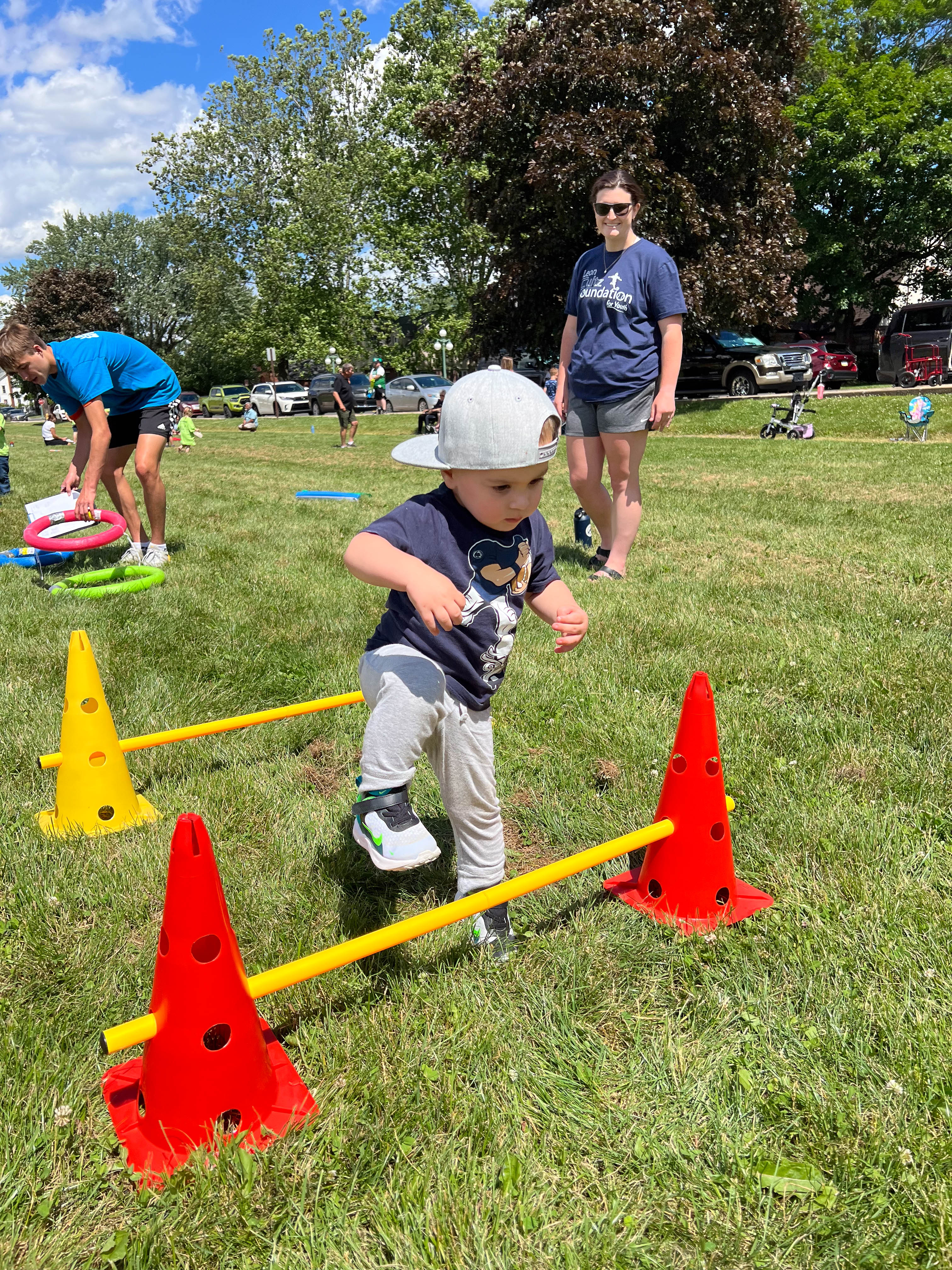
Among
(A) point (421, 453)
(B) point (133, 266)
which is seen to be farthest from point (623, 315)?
(B) point (133, 266)

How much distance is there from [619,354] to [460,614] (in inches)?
165

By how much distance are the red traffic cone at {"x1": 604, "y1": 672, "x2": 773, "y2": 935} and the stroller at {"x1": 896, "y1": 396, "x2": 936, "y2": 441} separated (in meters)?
15.8

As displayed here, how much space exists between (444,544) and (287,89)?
2168 inches

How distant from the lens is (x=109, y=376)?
255 inches

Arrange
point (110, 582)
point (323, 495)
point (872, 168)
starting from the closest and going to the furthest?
point (110, 582), point (323, 495), point (872, 168)

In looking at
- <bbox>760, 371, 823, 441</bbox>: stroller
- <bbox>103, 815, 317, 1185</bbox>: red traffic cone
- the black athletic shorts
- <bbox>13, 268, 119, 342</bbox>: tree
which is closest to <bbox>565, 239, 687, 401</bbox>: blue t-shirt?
the black athletic shorts

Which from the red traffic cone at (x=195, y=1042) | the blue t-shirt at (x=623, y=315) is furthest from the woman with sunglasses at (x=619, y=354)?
the red traffic cone at (x=195, y=1042)

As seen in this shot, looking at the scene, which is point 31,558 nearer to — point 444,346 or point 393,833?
point 393,833

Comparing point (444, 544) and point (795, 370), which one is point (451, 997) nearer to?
point (444, 544)

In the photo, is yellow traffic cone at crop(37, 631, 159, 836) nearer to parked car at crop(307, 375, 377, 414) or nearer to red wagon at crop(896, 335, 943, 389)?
red wagon at crop(896, 335, 943, 389)

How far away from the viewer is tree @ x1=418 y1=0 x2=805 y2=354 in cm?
2183

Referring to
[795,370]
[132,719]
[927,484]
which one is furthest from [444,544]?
[795,370]

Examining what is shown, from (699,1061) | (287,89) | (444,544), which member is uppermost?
(287,89)

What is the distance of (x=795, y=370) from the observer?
2530 cm
